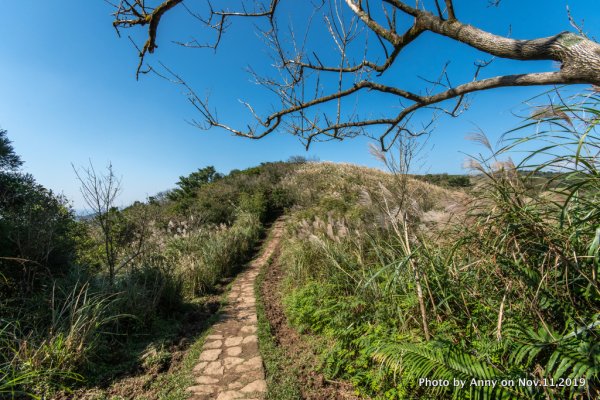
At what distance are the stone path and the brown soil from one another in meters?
0.32

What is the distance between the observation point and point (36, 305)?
375 cm

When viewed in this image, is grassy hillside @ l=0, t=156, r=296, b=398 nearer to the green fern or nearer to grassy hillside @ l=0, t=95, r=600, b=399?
grassy hillside @ l=0, t=95, r=600, b=399

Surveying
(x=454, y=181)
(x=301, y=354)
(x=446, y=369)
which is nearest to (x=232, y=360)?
(x=301, y=354)

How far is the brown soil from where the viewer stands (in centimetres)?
279

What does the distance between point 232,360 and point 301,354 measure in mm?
856

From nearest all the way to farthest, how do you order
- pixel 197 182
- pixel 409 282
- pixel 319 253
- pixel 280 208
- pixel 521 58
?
pixel 521 58 < pixel 409 282 < pixel 319 253 < pixel 280 208 < pixel 197 182

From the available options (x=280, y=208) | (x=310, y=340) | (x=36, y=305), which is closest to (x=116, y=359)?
(x=36, y=305)

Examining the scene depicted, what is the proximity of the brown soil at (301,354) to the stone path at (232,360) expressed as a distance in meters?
0.32

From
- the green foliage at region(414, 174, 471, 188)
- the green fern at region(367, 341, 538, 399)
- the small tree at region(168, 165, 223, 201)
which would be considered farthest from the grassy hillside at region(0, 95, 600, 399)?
the small tree at region(168, 165, 223, 201)

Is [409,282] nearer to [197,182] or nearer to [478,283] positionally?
[478,283]

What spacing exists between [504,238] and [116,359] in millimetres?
4362

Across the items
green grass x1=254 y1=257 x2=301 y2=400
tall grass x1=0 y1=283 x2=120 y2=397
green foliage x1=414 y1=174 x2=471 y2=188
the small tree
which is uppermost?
the small tree

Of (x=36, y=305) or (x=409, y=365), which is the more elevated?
(x=36, y=305)

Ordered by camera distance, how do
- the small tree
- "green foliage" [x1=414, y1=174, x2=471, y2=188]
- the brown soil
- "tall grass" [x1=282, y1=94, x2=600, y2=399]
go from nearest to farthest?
1. "tall grass" [x1=282, y1=94, x2=600, y2=399]
2. the brown soil
3. "green foliage" [x1=414, y1=174, x2=471, y2=188]
4. the small tree
